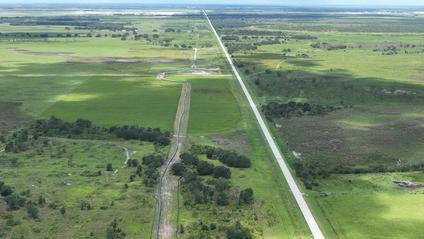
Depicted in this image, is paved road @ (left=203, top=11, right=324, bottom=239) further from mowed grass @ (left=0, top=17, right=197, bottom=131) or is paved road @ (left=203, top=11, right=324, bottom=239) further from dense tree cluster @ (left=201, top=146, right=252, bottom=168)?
mowed grass @ (left=0, top=17, right=197, bottom=131)

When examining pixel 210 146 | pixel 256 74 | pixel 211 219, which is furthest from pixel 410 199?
pixel 256 74

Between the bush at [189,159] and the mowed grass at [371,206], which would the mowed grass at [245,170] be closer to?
the mowed grass at [371,206]

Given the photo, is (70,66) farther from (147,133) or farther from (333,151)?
(333,151)

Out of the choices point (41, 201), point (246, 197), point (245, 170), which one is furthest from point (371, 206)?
point (41, 201)

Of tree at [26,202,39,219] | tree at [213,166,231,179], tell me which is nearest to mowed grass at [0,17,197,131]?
tree at [213,166,231,179]

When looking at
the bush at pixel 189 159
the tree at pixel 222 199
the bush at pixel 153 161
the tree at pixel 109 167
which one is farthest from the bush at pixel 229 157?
the tree at pixel 109 167

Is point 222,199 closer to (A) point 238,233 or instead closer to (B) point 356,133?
(A) point 238,233
